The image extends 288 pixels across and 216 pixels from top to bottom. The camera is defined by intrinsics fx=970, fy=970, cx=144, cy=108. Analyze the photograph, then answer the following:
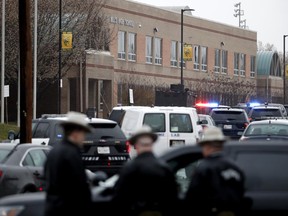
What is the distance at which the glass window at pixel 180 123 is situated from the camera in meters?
27.3

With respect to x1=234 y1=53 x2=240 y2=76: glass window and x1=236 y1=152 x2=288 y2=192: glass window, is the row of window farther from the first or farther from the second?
x1=236 y1=152 x2=288 y2=192: glass window

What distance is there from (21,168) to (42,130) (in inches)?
307

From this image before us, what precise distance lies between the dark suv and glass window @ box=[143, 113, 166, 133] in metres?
12.0

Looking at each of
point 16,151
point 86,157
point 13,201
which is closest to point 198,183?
point 13,201

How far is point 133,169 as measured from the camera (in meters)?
9.43

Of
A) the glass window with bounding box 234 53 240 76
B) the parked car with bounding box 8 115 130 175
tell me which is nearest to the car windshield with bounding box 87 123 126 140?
the parked car with bounding box 8 115 130 175

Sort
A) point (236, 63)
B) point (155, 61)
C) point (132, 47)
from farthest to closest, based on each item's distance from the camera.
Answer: point (236, 63)
point (155, 61)
point (132, 47)

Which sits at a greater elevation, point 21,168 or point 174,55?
point 174,55

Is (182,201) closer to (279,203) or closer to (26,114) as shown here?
(279,203)

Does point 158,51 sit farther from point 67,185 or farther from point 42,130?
point 67,185

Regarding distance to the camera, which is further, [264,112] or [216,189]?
[264,112]

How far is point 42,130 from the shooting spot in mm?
25203

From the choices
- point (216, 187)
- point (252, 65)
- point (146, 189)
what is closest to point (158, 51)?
point (252, 65)

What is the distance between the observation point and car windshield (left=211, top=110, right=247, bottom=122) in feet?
130
